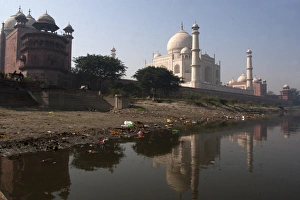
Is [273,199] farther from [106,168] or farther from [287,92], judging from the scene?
[287,92]

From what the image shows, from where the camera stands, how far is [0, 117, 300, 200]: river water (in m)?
4.14

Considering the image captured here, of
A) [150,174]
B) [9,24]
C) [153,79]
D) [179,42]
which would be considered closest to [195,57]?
[179,42]

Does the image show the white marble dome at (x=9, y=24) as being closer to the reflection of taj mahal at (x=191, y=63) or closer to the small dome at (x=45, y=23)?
the small dome at (x=45, y=23)

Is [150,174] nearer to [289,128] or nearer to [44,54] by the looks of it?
[289,128]

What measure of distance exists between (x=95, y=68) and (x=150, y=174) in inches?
1091

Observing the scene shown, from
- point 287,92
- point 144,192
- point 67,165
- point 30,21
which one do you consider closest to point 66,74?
point 30,21

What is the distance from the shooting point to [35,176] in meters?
4.87

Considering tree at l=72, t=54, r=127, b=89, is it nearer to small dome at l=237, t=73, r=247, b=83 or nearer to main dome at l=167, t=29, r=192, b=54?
main dome at l=167, t=29, r=192, b=54

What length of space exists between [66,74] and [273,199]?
105 feet

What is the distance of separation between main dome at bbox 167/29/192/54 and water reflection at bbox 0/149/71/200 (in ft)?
183

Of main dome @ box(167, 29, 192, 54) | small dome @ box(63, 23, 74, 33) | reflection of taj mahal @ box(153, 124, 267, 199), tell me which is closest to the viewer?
reflection of taj mahal @ box(153, 124, 267, 199)

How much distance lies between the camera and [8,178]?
469 centimetres

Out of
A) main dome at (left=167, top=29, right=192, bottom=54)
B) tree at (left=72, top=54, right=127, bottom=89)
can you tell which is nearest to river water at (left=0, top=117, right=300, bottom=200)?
tree at (left=72, top=54, right=127, bottom=89)

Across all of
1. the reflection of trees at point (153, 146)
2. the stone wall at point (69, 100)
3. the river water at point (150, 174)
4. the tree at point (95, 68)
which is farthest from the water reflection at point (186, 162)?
the tree at point (95, 68)
